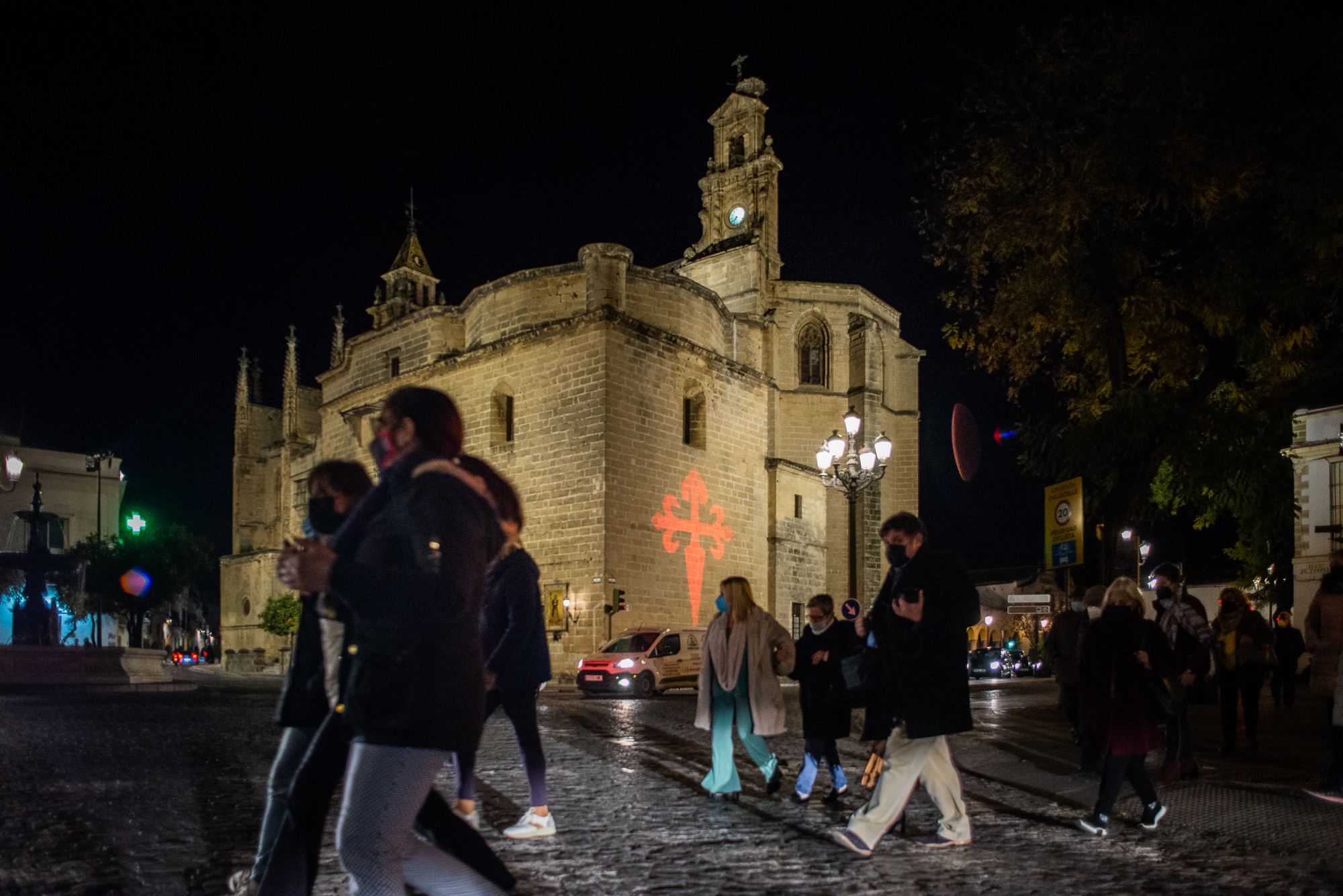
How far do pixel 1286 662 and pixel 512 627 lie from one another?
15.1m

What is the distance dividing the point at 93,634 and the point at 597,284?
4002cm

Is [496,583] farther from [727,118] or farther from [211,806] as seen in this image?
[727,118]

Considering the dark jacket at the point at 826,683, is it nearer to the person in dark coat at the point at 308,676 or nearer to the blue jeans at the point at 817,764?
the blue jeans at the point at 817,764

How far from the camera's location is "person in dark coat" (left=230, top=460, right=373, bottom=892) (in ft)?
11.8

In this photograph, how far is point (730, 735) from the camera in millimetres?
7348

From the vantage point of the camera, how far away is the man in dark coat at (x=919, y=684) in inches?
208

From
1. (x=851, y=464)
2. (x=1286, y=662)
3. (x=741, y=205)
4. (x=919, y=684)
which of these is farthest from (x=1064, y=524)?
(x=741, y=205)

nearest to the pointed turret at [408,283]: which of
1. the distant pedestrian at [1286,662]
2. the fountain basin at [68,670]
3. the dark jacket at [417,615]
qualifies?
the fountain basin at [68,670]

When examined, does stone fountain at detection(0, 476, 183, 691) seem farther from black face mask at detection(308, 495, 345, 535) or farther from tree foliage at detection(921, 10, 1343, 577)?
black face mask at detection(308, 495, 345, 535)

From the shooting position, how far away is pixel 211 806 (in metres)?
6.51

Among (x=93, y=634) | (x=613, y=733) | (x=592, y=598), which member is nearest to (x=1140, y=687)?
(x=613, y=733)

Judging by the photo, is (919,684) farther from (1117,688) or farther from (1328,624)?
(1328,624)

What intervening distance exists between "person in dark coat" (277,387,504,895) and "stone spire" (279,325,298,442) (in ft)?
156

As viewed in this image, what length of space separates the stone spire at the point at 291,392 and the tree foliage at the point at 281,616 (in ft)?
31.8
